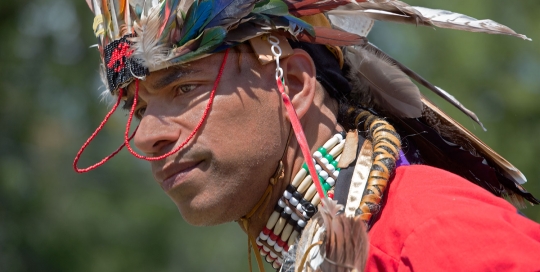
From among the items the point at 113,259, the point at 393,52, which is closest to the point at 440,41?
the point at 393,52

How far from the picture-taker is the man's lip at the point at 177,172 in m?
2.78

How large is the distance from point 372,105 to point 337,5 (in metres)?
0.60

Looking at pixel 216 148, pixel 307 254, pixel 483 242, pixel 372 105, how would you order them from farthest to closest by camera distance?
pixel 372 105
pixel 216 148
pixel 307 254
pixel 483 242

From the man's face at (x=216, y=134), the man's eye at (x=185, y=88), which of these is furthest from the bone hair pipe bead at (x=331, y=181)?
the man's eye at (x=185, y=88)

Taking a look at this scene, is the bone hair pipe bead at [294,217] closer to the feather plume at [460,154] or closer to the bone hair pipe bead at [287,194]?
the bone hair pipe bead at [287,194]

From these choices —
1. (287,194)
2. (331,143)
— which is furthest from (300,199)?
(331,143)

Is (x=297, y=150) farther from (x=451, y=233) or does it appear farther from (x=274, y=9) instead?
(x=451, y=233)

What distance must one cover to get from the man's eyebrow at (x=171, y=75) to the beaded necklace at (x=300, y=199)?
1.96 ft

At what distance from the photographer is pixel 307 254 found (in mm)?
2301

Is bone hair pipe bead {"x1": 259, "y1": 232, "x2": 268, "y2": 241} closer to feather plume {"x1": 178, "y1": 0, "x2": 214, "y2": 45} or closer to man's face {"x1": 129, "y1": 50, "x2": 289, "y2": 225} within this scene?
man's face {"x1": 129, "y1": 50, "x2": 289, "y2": 225}

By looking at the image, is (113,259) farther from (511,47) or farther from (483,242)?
(483,242)

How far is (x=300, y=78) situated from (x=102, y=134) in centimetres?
894

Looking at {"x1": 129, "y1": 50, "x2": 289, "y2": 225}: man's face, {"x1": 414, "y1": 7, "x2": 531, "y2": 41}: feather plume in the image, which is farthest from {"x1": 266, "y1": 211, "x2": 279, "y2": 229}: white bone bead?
{"x1": 414, "y1": 7, "x2": 531, "y2": 41}: feather plume

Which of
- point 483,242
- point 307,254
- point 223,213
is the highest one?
point 483,242
